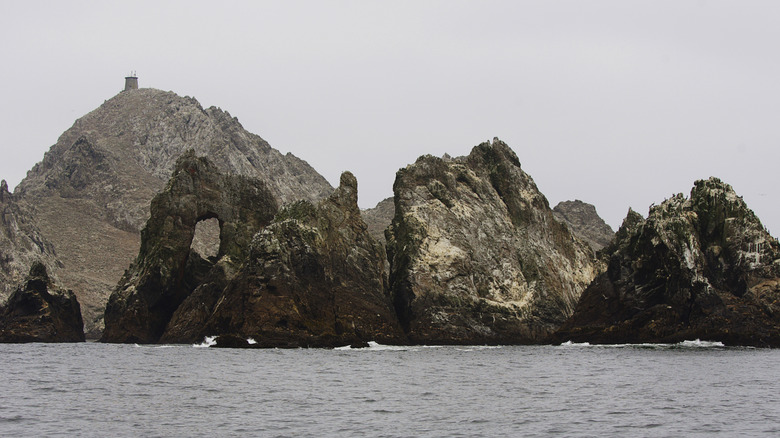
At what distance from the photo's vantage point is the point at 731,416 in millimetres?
37000

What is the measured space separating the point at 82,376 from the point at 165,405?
15.6 metres

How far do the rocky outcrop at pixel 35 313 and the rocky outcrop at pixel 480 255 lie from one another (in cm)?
4317

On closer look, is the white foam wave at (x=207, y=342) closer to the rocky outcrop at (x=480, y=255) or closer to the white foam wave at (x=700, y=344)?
the rocky outcrop at (x=480, y=255)

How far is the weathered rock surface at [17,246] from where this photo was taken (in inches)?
5172

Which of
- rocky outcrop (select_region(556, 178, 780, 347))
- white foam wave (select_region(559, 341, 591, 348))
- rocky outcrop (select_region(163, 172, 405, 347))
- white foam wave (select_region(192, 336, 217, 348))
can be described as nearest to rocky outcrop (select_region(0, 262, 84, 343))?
rocky outcrop (select_region(163, 172, 405, 347))

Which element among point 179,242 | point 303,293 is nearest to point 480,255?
point 303,293

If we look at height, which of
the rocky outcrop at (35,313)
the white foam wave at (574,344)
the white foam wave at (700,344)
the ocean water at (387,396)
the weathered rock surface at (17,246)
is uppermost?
the weathered rock surface at (17,246)

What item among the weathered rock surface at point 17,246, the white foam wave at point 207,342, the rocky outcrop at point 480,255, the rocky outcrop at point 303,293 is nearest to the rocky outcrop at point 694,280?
the rocky outcrop at point 480,255

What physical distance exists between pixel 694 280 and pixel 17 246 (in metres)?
107

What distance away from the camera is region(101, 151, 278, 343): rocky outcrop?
341ft

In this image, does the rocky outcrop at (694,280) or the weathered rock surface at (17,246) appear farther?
the weathered rock surface at (17,246)

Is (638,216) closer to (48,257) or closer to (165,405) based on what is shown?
(48,257)

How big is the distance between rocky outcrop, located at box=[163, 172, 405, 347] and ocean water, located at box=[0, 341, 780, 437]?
16.8 m

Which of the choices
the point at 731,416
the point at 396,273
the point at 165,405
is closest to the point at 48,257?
the point at 396,273
